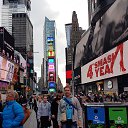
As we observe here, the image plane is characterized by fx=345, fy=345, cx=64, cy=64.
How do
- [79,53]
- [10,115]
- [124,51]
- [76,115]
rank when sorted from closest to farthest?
1. [10,115]
2. [76,115]
3. [124,51]
4. [79,53]

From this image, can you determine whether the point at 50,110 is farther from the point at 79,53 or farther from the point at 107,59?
the point at 79,53

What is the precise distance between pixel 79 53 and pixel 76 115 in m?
70.1

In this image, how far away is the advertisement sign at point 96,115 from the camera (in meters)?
8.53

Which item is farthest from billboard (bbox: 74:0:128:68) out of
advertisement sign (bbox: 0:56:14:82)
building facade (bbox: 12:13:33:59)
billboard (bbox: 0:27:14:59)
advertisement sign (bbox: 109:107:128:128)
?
building facade (bbox: 12:13:33:59)

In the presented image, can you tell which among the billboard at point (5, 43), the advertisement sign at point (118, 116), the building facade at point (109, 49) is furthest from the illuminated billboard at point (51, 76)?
the advertisement sign at point (118, 116)

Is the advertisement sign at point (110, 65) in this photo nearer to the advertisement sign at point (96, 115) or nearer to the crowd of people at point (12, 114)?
the advertisement sign at point (96, 115)

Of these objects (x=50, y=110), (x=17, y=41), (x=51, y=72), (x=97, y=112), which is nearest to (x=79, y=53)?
(x=50, y=110)

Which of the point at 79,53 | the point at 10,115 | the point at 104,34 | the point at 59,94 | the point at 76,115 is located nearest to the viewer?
the point at 10,115

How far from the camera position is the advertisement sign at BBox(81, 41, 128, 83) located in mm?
39781

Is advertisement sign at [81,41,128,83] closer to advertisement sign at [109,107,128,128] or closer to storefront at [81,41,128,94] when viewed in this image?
storefront at [81,41,128,94]

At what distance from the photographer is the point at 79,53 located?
78.4m

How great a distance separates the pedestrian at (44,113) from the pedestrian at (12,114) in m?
7.23

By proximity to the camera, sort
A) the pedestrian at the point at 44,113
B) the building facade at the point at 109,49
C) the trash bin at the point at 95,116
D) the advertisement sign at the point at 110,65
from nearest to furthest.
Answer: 1. the trash bin at the point at 95,116
2. the pedestrian at the point at 44,113
3. the advertisement sign at the point at 110,65
4. the building facade at the point at 109,49

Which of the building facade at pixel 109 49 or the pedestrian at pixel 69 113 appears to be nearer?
the pedestrian at pixel 69 113
